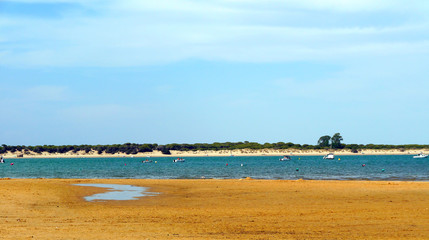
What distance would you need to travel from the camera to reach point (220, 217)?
21.5 m

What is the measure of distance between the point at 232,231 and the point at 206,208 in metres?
7.72

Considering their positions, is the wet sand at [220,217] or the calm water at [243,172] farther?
the calm water at [243,172]

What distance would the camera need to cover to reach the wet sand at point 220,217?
55.7 feet

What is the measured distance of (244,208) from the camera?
2516 centimetres

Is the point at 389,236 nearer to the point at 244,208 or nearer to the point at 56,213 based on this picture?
the point at 244,208

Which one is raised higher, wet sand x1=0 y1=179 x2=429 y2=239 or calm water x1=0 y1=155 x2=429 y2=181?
wet sand x1=0 y1=179 x2=429 y2=239

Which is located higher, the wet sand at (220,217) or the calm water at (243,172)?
the wet sand at (220,217)

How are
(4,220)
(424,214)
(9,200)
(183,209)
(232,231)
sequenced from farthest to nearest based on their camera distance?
(9,200), (183,209), (424,214), (4,220), (232,231)

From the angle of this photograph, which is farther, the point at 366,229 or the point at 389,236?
the point at 366,229

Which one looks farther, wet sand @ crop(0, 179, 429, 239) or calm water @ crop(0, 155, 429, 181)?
calm water @ crop(0, 155, 429, 181)

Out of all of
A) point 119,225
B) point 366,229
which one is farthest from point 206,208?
point 366,229

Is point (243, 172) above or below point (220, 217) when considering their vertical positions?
below

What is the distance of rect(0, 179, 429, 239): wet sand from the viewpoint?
16984 mm

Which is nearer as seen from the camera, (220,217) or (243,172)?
(220,217)
